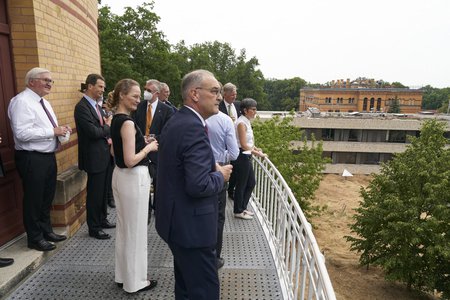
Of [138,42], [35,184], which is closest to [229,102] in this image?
[35,184]

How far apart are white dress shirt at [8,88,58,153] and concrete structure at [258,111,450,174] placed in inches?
1376

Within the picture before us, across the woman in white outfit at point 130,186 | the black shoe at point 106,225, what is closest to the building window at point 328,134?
the black shoe at point 106,225

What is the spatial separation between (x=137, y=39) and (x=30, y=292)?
26.6m

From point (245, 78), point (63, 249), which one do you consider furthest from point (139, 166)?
point (245, 78)

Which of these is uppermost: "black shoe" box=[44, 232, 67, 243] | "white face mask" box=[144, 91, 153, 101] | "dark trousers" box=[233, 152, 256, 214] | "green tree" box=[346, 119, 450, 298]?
"white face mask" box=[144, 91, 153, 101]

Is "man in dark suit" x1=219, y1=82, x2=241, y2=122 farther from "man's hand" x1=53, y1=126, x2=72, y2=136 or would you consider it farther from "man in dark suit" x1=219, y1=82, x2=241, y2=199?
"man's hand" x1=53, y1=126, x2=72, y2=136

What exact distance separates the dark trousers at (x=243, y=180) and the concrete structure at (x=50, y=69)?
234 cm

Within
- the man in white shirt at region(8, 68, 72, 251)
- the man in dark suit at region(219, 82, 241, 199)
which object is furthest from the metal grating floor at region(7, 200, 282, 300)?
the man in dark suit at region(219, 82, 241, 199)

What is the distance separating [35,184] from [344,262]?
61.7 feet

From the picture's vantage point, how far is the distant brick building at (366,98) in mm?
67938

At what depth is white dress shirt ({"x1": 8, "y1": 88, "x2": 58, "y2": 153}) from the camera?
10.5 feet

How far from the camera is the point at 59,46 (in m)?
4.39

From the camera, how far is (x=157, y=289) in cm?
320

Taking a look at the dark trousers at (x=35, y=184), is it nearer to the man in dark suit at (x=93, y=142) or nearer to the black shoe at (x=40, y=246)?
the black shoe at (x=40, y=246)
